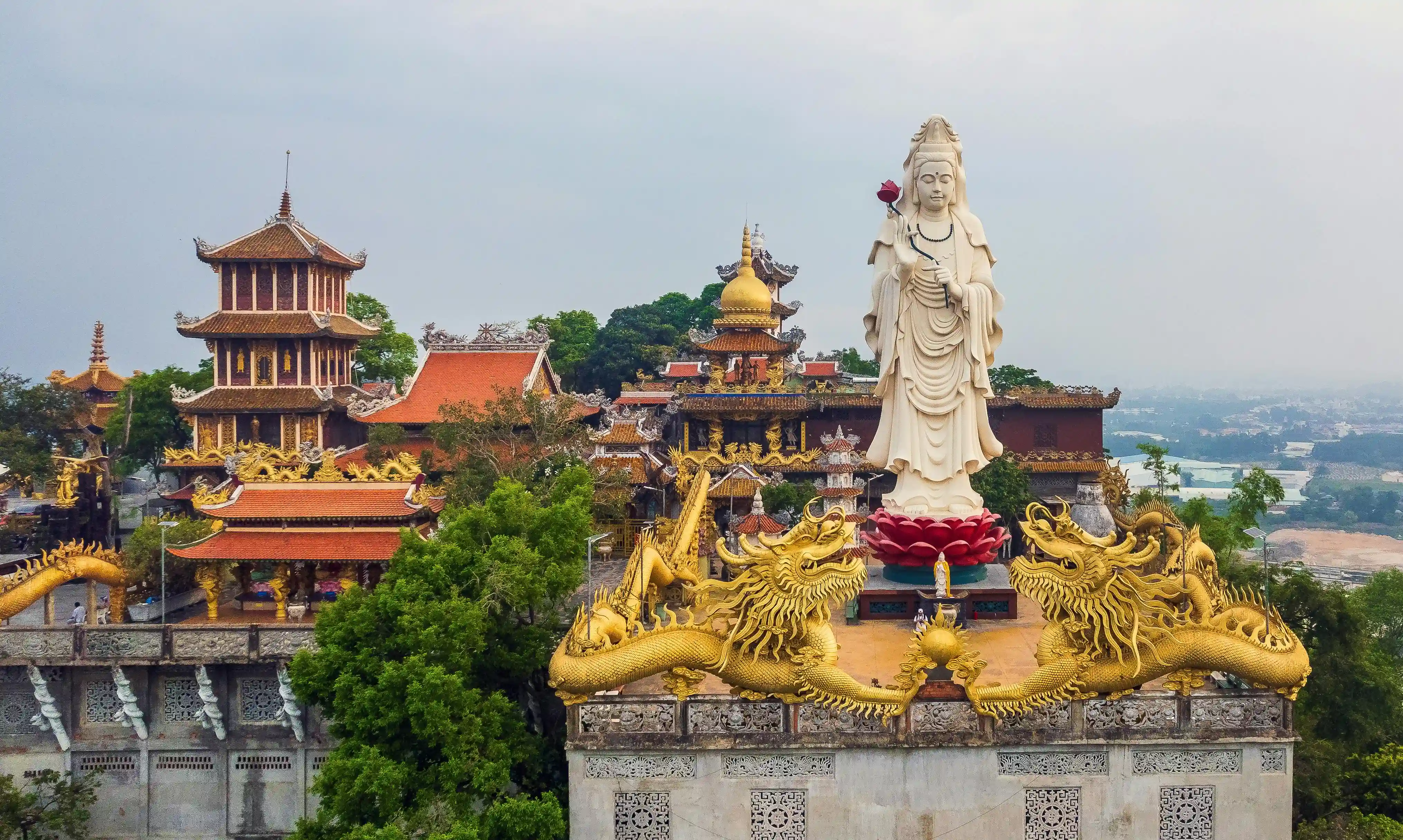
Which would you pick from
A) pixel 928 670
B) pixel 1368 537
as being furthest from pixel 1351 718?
pixel 1368 537

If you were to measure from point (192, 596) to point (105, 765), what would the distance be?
15.2 ft

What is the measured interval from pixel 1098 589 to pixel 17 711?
49.9ft

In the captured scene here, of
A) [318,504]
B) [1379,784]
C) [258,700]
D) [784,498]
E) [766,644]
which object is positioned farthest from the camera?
[784,498]

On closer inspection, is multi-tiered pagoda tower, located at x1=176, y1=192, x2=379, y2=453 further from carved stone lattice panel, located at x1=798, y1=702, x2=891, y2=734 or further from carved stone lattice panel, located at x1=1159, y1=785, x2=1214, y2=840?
carved stone lattice panel, located at x1=1159, y1=785, x2=1214, y2=840

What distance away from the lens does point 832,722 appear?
11867 mm

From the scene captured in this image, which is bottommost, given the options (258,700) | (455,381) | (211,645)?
(258,700)

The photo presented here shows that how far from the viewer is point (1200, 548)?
14.8 m

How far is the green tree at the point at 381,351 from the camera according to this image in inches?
1661

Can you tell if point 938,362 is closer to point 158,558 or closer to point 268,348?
point 158,558

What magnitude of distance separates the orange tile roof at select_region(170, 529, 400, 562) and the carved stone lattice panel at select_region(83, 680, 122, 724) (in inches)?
107

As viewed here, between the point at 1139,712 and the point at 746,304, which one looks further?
the point at 746,304

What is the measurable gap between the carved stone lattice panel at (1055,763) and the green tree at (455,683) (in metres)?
4.90

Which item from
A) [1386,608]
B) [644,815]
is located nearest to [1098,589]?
[644,815]

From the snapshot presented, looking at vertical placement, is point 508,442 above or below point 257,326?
below
